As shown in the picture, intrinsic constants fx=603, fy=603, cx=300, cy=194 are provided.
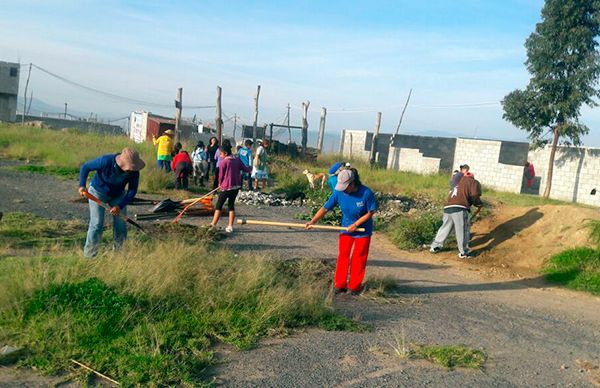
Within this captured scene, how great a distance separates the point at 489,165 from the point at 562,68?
4894mm

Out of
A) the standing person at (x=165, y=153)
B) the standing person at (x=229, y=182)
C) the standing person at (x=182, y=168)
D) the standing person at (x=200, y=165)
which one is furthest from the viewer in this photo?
the standing person at (x=200, y=165)

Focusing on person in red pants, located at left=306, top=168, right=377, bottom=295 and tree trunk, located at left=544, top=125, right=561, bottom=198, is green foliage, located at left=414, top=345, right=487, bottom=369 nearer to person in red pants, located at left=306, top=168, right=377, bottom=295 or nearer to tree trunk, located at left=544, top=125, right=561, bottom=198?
person in red pants, located at left=306, top=168, right=377, bottom=295

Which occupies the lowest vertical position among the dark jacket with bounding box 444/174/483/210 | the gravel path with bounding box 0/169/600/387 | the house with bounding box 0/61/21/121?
the gravel path with bounding box 0/169/600/387

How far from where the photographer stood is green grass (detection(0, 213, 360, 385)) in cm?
472

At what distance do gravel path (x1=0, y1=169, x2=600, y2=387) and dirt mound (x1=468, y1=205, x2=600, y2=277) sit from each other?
95cm

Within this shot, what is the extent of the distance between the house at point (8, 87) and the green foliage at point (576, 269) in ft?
143

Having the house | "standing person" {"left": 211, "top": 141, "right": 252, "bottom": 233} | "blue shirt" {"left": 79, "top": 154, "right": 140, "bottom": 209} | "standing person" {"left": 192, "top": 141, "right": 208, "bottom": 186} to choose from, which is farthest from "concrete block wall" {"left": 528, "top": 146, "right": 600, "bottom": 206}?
the house

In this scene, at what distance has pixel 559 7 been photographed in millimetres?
21828

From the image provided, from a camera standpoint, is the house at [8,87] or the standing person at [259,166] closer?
the standing person at [259,166]

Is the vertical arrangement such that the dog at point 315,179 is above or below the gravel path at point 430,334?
above

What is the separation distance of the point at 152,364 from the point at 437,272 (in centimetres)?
631

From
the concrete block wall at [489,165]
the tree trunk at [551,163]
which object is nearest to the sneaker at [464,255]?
the tree trunk at [551,163]

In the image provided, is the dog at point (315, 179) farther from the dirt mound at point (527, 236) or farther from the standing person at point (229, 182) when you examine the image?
the standing person at point (229, 182)

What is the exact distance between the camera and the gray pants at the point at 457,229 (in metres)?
11.2
